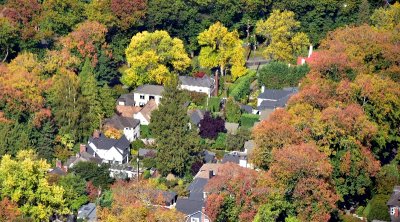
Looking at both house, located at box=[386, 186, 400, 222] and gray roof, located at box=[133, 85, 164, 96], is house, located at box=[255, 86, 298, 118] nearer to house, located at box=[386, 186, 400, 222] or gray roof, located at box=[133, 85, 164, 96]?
gray roof, located at box=[133, 85, 164, 96]

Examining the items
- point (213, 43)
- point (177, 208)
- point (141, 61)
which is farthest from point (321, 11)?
point (177, 208)

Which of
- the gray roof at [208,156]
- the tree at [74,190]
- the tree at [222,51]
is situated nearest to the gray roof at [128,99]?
the tree at [222,51]

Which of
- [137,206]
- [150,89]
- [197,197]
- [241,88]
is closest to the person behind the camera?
[137,206]

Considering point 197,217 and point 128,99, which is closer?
point 197,217

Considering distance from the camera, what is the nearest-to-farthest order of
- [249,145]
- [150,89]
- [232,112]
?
[249,145] → [232,112] → [150,89]

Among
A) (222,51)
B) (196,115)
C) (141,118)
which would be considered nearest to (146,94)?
(141,118)

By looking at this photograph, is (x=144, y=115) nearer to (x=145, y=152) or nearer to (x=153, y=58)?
(x=145, y=152)

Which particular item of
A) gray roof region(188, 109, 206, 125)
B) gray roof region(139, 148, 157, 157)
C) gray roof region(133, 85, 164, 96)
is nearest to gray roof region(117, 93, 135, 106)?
gray roof region(133, 85, 164, 96)

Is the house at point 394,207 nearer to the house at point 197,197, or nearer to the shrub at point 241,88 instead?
the house at point 197,197

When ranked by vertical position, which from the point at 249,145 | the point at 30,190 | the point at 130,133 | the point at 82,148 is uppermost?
the point at 249,145
